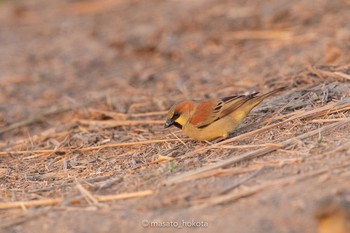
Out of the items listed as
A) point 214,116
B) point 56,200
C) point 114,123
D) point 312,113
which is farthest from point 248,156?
point 114,123

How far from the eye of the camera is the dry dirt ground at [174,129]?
485 centimetres

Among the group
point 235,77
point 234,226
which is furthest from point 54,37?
point 234,226

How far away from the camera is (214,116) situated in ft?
21.1

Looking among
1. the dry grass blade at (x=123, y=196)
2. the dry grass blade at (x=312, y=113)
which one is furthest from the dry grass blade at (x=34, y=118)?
the dry grass blade at (x=123, y=196)

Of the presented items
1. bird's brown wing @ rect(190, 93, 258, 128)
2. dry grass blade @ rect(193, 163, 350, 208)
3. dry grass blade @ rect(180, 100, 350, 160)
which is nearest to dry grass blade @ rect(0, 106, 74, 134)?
bird's brown wing @ rect(190, 93, 258, 128)

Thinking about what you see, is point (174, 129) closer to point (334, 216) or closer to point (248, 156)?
point (248, 156)

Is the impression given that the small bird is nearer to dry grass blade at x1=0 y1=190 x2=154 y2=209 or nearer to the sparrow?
dry grass blade at x1=0 y1=190 x2=154 y2=209

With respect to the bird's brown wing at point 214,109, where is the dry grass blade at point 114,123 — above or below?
below

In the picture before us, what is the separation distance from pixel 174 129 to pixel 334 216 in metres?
3.32

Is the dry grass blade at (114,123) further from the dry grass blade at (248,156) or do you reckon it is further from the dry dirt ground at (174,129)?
the dry grass blade at (248,156)

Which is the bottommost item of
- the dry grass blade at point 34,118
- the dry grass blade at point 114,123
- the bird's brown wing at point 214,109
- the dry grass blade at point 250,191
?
the dry grass blade at point 34,118

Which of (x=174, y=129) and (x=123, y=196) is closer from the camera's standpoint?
(x=123, y=196)

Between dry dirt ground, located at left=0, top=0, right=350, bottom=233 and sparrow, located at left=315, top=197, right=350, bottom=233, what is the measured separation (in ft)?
0.72

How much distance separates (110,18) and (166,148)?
9.42m
